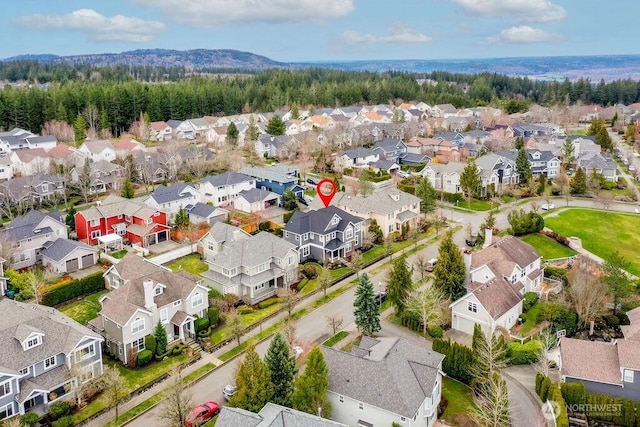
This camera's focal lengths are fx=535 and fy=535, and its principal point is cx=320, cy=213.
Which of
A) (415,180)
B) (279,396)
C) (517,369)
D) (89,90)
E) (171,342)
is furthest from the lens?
(89,90)

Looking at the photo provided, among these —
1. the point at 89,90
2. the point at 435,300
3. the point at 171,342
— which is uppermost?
the point at 89,90

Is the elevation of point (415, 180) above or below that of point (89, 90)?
below

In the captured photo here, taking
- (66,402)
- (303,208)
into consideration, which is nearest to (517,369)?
(66,402)

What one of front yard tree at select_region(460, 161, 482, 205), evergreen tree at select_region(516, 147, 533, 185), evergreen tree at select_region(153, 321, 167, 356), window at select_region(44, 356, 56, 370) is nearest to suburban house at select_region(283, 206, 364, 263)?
evergreen tree at select_region(153, 321, 167, 356)

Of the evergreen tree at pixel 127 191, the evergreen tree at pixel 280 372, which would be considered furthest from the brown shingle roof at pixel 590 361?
the evergreen tree at pixel 127 191

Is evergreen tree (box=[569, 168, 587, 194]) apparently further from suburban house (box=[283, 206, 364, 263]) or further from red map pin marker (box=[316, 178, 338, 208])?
suburban house (box=[283, 206, 364, 263])

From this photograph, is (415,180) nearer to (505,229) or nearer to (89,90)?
(505,229)
